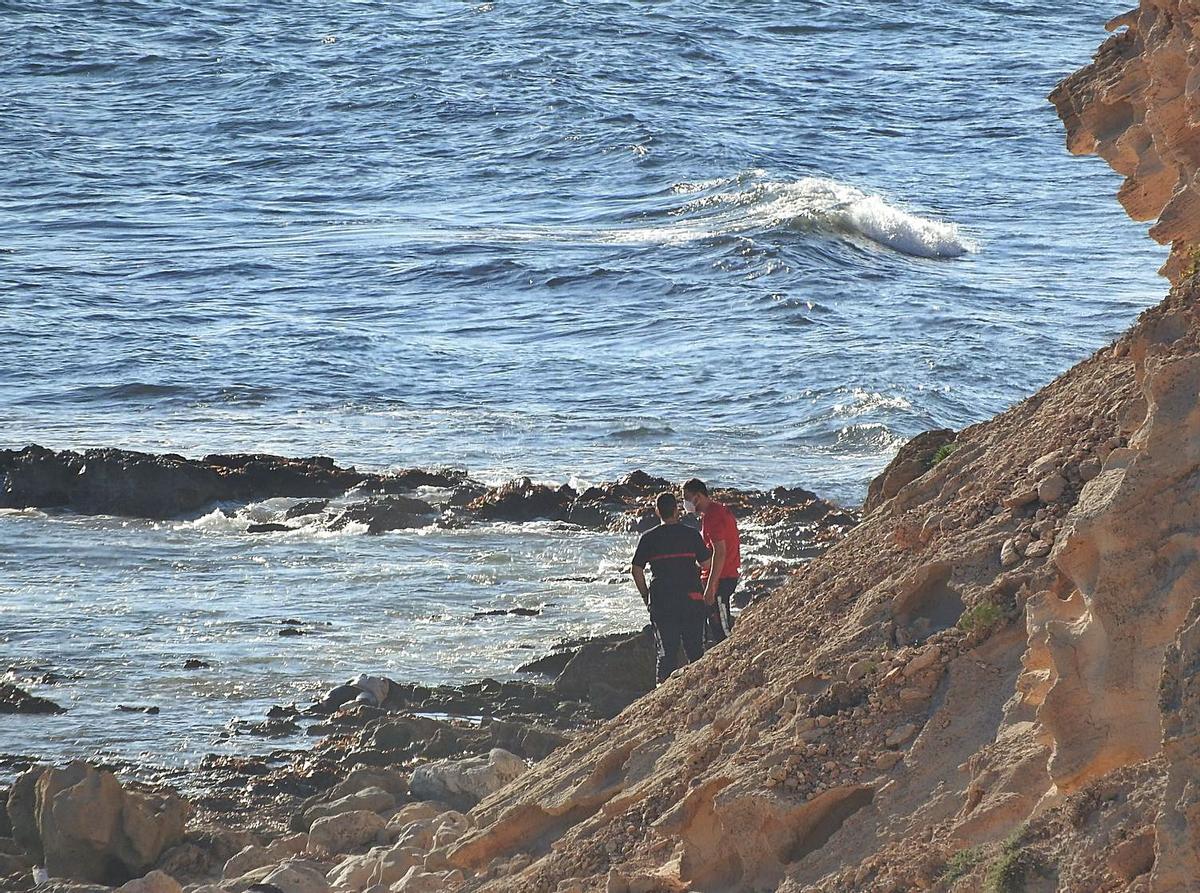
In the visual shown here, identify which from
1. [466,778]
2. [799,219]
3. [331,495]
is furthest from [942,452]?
[799,219]

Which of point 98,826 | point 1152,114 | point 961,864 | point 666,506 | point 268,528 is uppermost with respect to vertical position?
point 1152,114

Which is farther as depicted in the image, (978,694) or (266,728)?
(266,728)

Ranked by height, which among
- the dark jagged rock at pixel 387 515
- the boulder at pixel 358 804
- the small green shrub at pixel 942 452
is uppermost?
the small green shrub at pixel 942 452

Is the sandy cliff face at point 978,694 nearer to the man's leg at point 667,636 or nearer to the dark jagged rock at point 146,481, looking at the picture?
the man's leg at point 667,636

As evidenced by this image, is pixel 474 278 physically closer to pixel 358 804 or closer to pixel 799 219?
pixel 799 219

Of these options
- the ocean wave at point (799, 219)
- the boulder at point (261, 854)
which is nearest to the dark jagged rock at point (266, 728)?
the boulder at point (261, 854)

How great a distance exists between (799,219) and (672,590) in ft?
72.5

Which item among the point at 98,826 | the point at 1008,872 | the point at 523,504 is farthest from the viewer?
the point at 523,504

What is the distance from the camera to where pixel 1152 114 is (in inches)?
304

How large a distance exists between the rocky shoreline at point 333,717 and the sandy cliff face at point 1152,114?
4188 millimetres

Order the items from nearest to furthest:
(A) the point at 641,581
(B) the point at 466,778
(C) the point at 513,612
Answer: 1. (B) the point at 466,778
2. (A) the point at 641,581
3. (C) the point at 513,612

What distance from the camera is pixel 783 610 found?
25.3 feet

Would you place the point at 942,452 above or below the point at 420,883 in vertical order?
above

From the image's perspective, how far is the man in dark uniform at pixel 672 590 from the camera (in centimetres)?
1033
